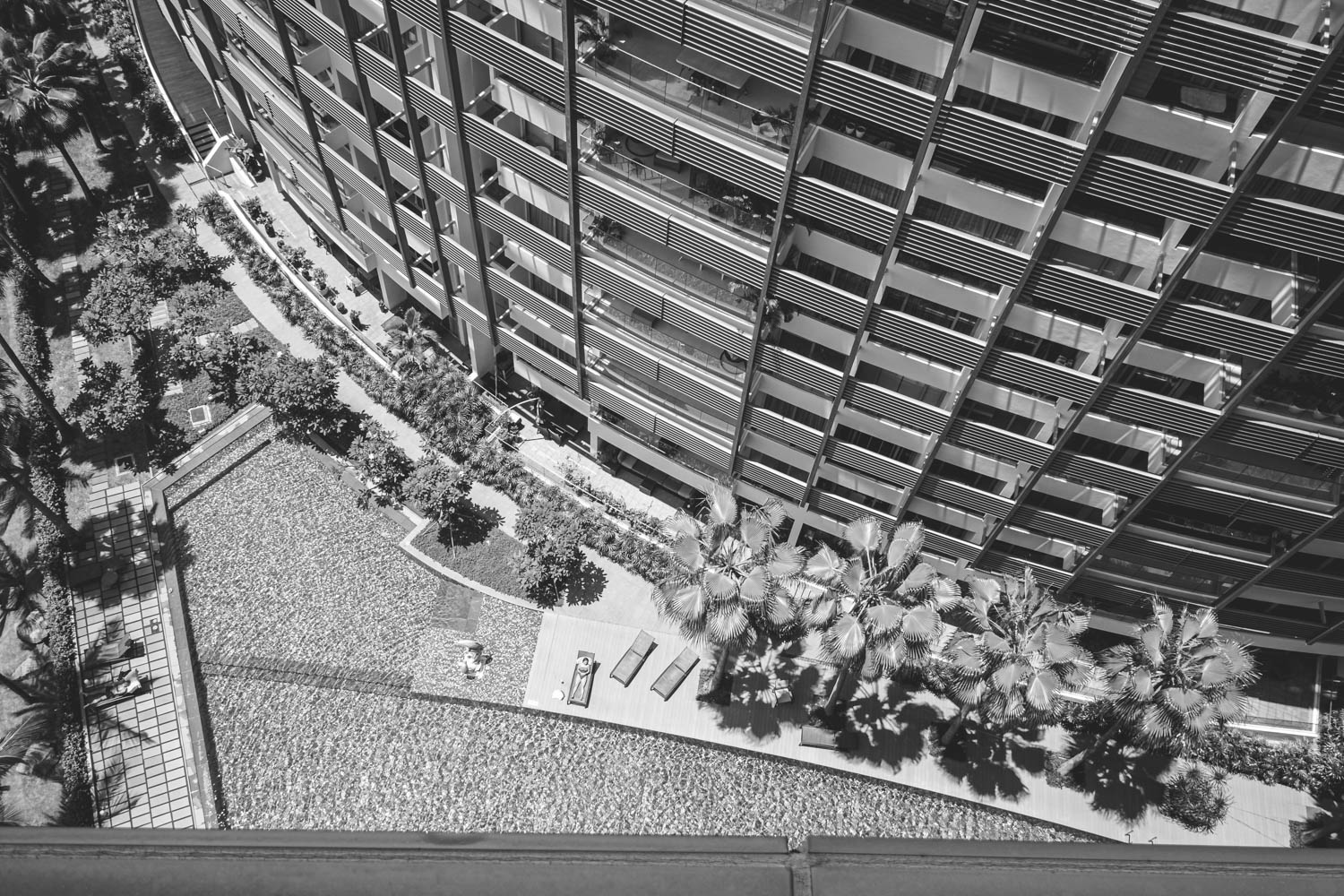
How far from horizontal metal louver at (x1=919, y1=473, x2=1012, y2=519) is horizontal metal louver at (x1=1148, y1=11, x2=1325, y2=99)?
19.3 metres

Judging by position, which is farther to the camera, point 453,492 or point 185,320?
point 185,320

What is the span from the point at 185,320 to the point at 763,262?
3931cm

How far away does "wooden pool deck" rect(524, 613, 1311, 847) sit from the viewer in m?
41.5

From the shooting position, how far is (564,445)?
5247cm

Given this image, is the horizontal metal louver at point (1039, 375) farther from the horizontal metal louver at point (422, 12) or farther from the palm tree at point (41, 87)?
the palm tree at point (41, 87)

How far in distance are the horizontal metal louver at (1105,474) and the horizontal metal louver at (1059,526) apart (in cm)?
241

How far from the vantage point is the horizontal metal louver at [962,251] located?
101 feet

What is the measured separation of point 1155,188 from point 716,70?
14.0 metres

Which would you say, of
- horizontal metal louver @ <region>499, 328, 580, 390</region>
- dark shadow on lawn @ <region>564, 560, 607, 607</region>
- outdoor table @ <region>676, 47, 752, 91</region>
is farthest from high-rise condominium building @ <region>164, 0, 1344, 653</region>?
dark shadow on lawn @ <region>564, 560, 607, 607</region>

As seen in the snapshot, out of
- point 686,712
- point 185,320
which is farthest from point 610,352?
point 185,320

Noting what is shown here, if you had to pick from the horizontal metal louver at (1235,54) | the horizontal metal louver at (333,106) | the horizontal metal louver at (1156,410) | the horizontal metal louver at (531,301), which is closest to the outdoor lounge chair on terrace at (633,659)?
the horizontal metal louver at (531,301)

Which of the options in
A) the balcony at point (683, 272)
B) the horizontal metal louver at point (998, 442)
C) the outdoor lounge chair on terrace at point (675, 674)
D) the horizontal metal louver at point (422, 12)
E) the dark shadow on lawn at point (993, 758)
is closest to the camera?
the horizontal metal louver at point (422, 12)

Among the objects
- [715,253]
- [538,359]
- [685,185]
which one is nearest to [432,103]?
[685,185]

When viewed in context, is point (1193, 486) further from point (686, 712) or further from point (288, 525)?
point (288, 525)
